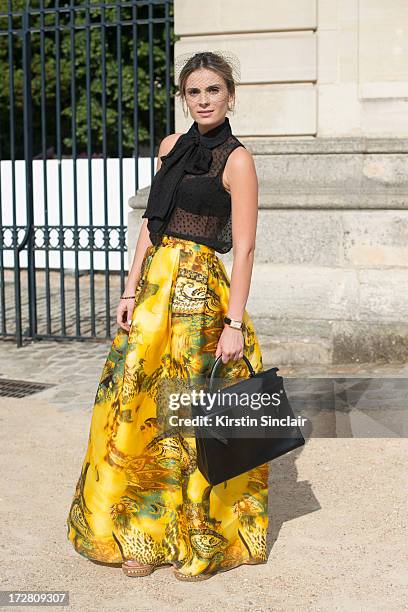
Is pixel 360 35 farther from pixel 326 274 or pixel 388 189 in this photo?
pixel 326 274

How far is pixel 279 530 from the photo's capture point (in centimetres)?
430

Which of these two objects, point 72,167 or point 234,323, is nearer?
point 234,323

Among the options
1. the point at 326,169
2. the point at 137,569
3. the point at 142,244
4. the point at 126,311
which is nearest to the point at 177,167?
the point at 142,244

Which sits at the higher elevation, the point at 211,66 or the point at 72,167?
the point at 211,66

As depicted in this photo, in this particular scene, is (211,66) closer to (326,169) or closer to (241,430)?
(241,430)

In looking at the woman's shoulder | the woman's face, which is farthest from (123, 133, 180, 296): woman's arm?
the woman's face

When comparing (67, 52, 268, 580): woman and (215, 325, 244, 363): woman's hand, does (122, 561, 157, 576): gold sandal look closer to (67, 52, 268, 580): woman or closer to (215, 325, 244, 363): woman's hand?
(67, 52, 268, 580): woman

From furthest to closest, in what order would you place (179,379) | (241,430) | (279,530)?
(279,530) < (179,379) < (241,430)

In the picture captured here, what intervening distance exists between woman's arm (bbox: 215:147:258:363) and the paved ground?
888 mm

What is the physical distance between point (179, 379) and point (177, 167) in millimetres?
825

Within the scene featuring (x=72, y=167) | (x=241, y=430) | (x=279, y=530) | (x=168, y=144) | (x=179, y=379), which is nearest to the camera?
(x=241, y=430)

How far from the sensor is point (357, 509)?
14.9 feet

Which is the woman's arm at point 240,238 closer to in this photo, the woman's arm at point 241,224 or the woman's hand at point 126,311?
the woman's arm at point 241,224

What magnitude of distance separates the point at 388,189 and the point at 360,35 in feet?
3.97
